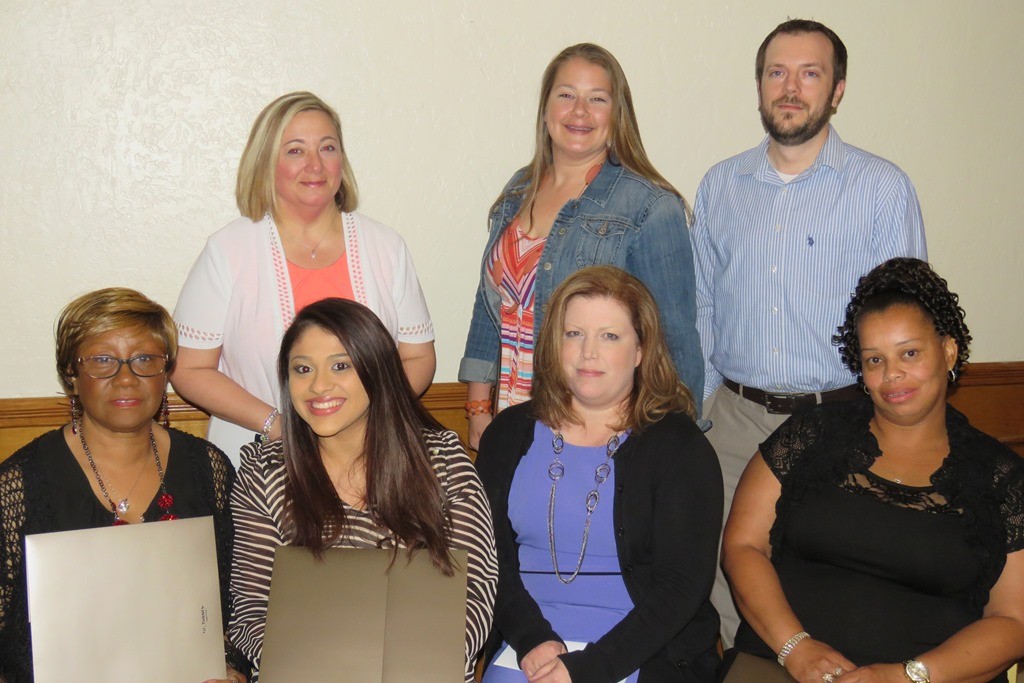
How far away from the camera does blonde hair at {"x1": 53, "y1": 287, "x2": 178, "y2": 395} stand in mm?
2387

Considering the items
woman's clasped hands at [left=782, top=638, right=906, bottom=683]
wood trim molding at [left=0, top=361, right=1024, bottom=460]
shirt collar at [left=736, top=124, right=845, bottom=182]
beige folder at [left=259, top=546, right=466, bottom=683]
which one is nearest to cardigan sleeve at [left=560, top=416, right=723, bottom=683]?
woman's clasped hands at [left=782, top=638, right=906, bottom=683]

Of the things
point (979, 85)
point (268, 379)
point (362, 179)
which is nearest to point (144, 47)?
point (362, 179)

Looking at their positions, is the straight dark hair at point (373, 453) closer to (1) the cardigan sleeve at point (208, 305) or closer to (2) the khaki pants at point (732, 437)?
(1) the cardigan sleeve at point (208, 305)

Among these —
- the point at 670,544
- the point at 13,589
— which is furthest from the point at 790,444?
the point at 13,589

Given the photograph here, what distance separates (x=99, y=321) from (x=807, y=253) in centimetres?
196

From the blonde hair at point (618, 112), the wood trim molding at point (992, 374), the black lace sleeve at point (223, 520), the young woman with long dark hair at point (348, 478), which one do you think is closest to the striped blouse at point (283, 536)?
the young woman with long dark hair at point (348, 478)

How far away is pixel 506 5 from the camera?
3.42 metres

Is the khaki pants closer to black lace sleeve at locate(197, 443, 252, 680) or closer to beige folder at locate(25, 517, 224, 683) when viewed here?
black lace sleeve at locate(197, 443, 252, 680)

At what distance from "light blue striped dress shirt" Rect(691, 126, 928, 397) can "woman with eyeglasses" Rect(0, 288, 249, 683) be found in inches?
64.3

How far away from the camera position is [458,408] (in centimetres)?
363

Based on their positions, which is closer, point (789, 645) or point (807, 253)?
point (789, 645)

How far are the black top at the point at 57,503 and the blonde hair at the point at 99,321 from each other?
201mm

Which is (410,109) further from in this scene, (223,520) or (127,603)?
(127,603)

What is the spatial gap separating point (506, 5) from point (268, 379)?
1.51 m
